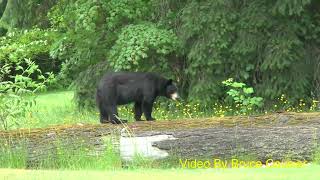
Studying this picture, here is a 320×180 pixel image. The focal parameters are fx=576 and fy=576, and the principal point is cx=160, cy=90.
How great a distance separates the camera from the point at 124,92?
38.3ft

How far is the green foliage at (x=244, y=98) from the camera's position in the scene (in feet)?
47.9

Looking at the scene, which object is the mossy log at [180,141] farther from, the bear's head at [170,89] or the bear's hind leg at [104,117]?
the bear's head at [170,89]

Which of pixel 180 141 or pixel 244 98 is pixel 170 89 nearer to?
pixel 244 98

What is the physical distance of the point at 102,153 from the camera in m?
9.26

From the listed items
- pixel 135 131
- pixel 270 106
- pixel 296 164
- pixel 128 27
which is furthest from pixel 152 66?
pixel 296 164

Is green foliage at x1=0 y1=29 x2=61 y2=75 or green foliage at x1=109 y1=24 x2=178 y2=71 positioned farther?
green foliage at x1=0 y1=29 x2=61 y2=75

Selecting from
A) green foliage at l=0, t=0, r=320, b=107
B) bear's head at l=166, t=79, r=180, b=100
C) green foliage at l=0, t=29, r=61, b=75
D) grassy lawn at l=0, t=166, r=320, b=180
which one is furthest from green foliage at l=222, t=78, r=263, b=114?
green foliage at l=0, t=29, r=61, b=75

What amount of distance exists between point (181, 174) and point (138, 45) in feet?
27.2

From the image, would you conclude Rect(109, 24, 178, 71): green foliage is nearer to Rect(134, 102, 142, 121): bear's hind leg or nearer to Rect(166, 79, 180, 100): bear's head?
Rect(166, 79, 180, 100): bear's head

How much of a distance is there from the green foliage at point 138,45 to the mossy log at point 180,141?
6.09m

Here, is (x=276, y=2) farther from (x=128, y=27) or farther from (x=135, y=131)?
(x=135, y=131)

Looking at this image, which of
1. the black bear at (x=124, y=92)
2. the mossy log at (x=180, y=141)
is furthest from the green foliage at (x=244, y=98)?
the mossy log at (x=180, y=141)

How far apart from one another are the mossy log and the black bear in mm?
1700

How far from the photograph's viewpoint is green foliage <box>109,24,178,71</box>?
51.5 ft
